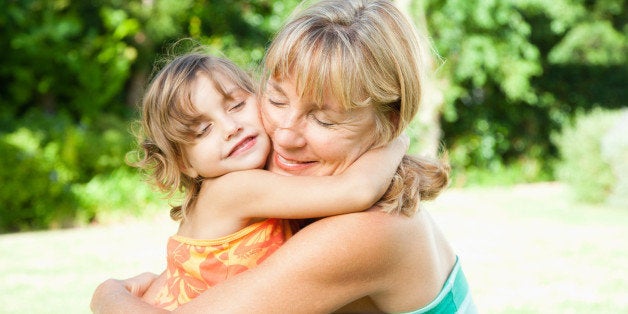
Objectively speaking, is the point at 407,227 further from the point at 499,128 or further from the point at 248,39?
the point at 499,128

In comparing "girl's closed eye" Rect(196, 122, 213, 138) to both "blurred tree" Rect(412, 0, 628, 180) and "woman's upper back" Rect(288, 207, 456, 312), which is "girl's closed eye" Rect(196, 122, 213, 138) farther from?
"blurred tree" Rect(412, 0, 628, 180)

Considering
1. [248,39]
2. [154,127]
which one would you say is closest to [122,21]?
[248,39]

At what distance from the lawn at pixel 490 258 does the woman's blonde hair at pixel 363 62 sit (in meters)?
5.20

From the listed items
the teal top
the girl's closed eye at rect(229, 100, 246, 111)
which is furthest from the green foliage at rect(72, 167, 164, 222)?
the teal top

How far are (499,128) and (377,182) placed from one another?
58.8 ft

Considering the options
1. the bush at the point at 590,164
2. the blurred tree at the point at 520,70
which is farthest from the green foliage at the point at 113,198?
the bush at the point at 590,164

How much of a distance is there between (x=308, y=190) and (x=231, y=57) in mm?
8195

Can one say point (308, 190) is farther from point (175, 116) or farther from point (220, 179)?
point (175, 116)

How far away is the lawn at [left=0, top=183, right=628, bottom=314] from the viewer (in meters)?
7.76

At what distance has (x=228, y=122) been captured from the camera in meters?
2.64

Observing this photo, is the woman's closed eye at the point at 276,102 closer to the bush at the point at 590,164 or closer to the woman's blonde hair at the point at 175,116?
the woman's blonde hair at the point at 175,116

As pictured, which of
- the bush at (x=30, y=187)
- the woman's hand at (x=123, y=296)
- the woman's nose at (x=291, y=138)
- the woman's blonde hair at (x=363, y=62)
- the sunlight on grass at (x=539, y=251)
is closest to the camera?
the woman's blonde hair at (x=363, y=62)

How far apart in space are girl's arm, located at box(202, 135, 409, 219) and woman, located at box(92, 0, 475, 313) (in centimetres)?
4

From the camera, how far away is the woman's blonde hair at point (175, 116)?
267 cm
